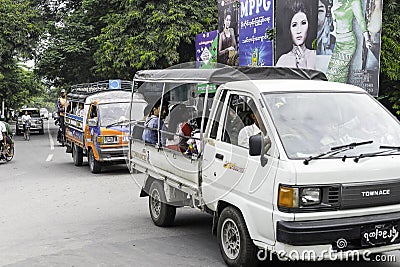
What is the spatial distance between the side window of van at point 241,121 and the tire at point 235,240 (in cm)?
78

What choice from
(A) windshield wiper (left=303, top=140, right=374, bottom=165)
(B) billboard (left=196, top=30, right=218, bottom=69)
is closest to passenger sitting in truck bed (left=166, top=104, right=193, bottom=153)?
(A) windshield wiper (left=303, top=140, right=374, bottom=165)

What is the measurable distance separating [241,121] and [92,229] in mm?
3377

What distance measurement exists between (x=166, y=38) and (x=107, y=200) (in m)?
17.7

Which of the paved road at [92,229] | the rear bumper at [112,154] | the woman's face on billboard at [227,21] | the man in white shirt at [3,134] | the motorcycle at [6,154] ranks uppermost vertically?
the woman's face on billboard at [227,21]

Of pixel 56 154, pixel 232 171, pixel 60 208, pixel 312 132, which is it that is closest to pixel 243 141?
pixel 232 171

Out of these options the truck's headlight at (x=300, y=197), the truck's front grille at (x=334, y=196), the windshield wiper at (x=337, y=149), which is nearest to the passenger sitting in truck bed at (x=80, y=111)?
the windshield wiper at (x=337, y=149)

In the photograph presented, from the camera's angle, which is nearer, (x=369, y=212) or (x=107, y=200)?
(x=369, y=212)

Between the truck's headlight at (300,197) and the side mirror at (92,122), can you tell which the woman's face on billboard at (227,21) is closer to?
the side mirror at (92,122)

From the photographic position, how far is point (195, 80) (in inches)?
287

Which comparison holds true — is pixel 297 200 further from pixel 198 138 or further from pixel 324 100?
pixel 198 138

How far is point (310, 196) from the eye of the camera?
5.23 meters

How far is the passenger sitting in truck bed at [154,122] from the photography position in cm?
839

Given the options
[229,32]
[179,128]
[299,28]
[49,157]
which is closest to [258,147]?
[179,128]

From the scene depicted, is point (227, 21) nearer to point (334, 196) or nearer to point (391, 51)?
point (391, 51)
